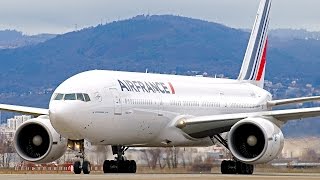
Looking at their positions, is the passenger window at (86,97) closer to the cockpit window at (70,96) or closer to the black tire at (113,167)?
the cockpit window at (70,96)

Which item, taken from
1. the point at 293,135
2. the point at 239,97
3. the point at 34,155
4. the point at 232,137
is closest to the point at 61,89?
the point at 34,155

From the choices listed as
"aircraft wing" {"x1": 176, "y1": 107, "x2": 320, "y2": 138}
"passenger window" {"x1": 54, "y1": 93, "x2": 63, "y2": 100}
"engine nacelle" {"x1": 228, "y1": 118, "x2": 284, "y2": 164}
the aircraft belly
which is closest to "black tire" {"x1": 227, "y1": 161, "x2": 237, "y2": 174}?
"aircraft wing" {"x1": 176, "y1": 107, "x2": 320, "y2": 138}

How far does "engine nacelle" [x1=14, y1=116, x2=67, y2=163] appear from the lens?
1908 inches

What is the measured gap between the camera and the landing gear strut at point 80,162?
149 feet

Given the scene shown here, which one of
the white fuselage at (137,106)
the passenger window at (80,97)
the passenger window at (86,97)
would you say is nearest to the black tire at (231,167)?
the white fuselage at (137,106)

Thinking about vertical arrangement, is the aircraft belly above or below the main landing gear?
above

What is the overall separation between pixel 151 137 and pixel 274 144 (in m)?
5.86

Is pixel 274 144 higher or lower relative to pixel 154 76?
lower

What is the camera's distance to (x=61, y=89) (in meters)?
46.1

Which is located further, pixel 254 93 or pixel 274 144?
pixel 254 93

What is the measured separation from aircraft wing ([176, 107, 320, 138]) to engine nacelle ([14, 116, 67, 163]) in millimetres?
5885

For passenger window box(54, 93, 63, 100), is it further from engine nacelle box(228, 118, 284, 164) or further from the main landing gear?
the main landing gear

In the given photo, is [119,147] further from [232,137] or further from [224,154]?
[224,154]

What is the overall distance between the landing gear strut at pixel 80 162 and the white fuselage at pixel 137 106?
1.75 ft
